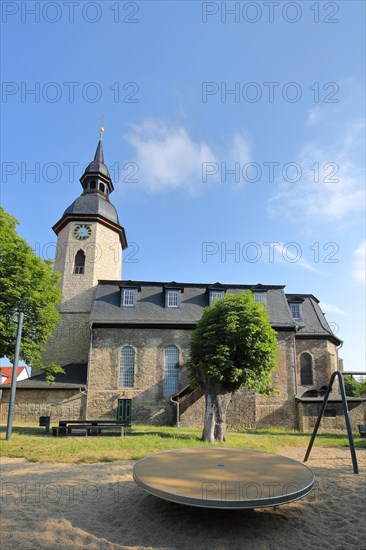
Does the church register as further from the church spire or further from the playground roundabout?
the playground roundabout

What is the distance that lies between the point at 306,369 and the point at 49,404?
1824cm

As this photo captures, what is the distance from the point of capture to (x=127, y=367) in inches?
942

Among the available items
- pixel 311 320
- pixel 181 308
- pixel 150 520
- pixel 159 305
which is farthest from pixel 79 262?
pixel 150 520

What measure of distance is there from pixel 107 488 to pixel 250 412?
17215mm

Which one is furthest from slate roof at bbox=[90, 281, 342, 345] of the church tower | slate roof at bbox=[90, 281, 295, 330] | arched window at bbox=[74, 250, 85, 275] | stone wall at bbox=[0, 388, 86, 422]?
stone wall at bbox=[0, 388, 86, 422]

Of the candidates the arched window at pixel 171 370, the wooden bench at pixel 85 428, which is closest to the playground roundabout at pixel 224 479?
the wooden bench at pixel 85 428

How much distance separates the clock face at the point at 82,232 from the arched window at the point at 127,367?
10422 millimetres

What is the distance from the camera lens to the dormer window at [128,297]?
26.1 metres

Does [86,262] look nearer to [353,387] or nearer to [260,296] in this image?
[260,296]

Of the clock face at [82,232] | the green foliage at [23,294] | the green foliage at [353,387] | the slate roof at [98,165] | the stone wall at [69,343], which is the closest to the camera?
the green foliage at [23,294]

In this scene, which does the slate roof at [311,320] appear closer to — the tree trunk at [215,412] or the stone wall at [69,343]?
the tree trunk at [215,412]

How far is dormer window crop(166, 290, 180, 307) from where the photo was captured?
87.1 ft

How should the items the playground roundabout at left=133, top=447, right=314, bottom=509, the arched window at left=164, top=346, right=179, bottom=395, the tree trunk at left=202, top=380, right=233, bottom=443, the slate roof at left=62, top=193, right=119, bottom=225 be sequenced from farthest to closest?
1. the slate roof at left=62, top=193, right=119, bottom=225
2. the arched window at left=164, top=346, right=179, bottom=395
3. the tree trunk at left=202, top=380, right=233, bottom=443
4. the playground roundabout at left=133, top=447, right=314, bottom=509

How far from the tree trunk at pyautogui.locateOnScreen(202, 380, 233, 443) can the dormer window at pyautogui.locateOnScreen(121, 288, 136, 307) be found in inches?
438
